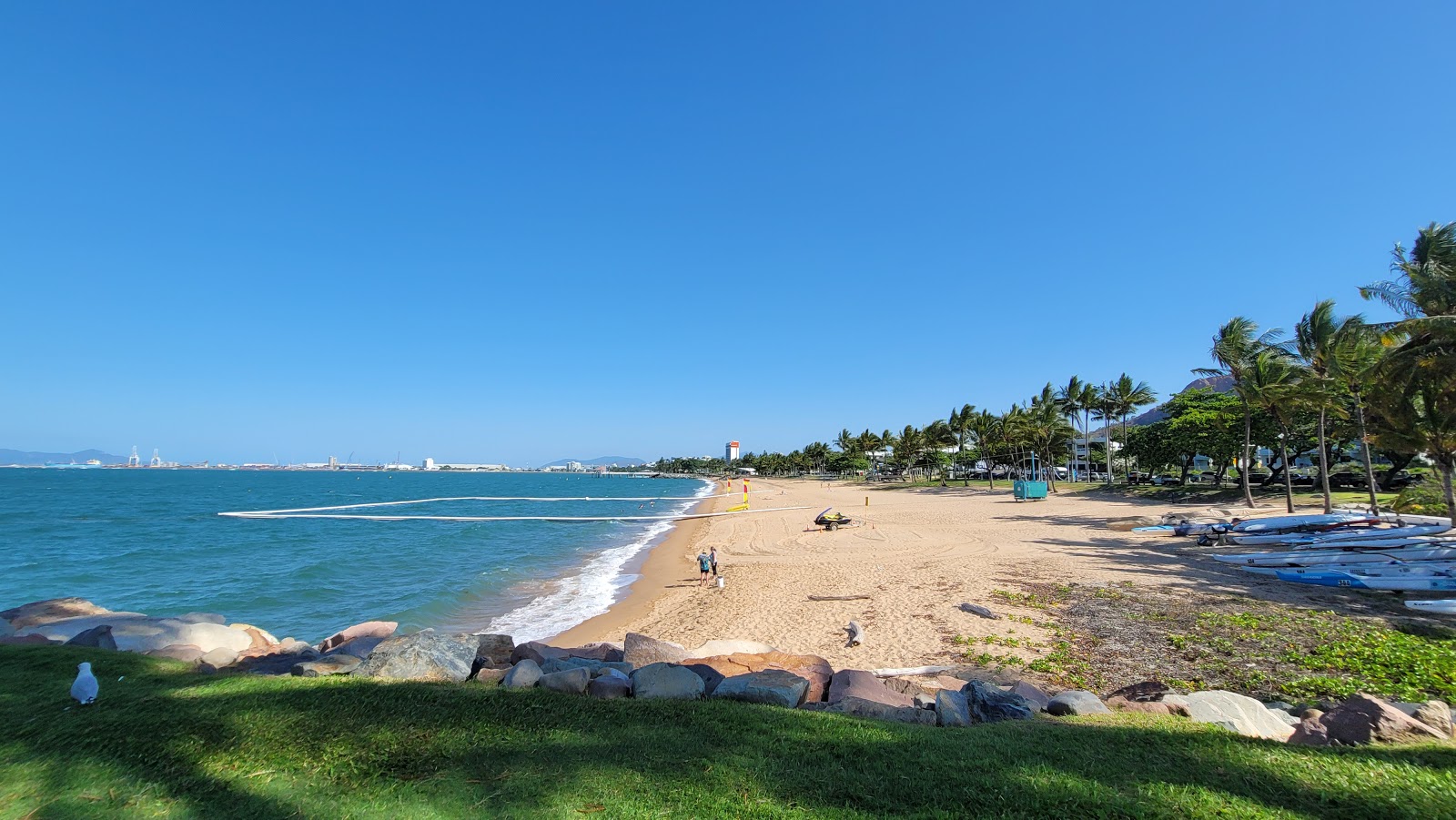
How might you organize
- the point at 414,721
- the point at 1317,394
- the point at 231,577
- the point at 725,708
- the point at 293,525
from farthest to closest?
the point at 293,525 < the point at 1317,394 < the point at 231,577 < the point at 725,708 < the point at 414,721

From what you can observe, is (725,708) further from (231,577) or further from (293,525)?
(293,525)

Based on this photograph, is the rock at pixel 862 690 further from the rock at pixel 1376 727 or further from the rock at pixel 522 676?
the rock at pixel 1376 727

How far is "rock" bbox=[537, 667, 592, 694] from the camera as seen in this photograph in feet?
19.2

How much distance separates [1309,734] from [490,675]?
7530 millimetres

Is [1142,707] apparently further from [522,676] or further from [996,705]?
[522,676]

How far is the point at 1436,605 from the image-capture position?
1002cm

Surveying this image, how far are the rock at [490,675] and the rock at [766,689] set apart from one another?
2.42 meters

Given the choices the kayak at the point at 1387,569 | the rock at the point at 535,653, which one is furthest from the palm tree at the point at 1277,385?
the rock at the point at 535,653

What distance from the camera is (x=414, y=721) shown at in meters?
4.02

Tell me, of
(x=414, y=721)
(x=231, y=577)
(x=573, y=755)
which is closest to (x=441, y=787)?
(x=573, y=755)

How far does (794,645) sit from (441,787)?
8007 millimetres

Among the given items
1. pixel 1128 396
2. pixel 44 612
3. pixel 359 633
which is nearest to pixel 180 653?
pixel 359 633

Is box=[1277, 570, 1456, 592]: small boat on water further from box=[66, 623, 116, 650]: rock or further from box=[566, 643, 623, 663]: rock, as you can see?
box=[66, 623, 116, 650]: rock

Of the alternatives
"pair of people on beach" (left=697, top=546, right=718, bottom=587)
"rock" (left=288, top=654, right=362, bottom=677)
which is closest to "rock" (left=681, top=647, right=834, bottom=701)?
"rock" (left=288, top=654, right=362, bottom=677)
